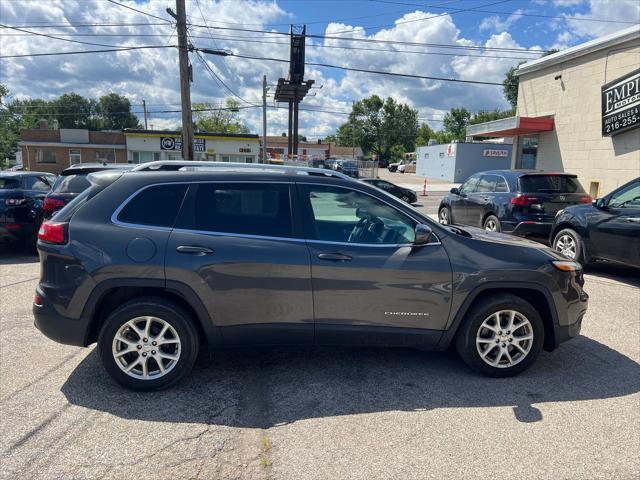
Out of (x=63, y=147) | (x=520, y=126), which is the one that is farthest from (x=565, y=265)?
(x=63, y=147)

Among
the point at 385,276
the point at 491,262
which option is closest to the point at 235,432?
the point at 385,276

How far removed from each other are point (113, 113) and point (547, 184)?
326 feet

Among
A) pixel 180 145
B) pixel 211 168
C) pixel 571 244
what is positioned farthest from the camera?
pixel 180 145

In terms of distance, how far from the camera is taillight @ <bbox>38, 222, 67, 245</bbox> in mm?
3406

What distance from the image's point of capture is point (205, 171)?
3.68m

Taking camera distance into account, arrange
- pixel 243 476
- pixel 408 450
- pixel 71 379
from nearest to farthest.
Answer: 1. pixel 243 476
2. pixel 408 450
3. pixel 71 379

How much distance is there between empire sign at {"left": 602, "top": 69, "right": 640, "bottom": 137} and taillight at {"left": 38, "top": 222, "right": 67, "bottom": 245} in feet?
48.9

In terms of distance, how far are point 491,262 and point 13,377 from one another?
396 cm

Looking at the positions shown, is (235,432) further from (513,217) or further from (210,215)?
(513,217)

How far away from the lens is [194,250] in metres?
3.38

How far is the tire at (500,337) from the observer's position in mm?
3643

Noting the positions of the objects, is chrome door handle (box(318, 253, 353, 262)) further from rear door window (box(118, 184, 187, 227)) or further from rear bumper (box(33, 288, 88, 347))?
rear bumper (box(33, 288, 88, 347))

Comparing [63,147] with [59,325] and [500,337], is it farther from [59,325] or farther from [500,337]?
[500,337]

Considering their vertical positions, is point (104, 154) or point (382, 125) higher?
point (382, 125)
